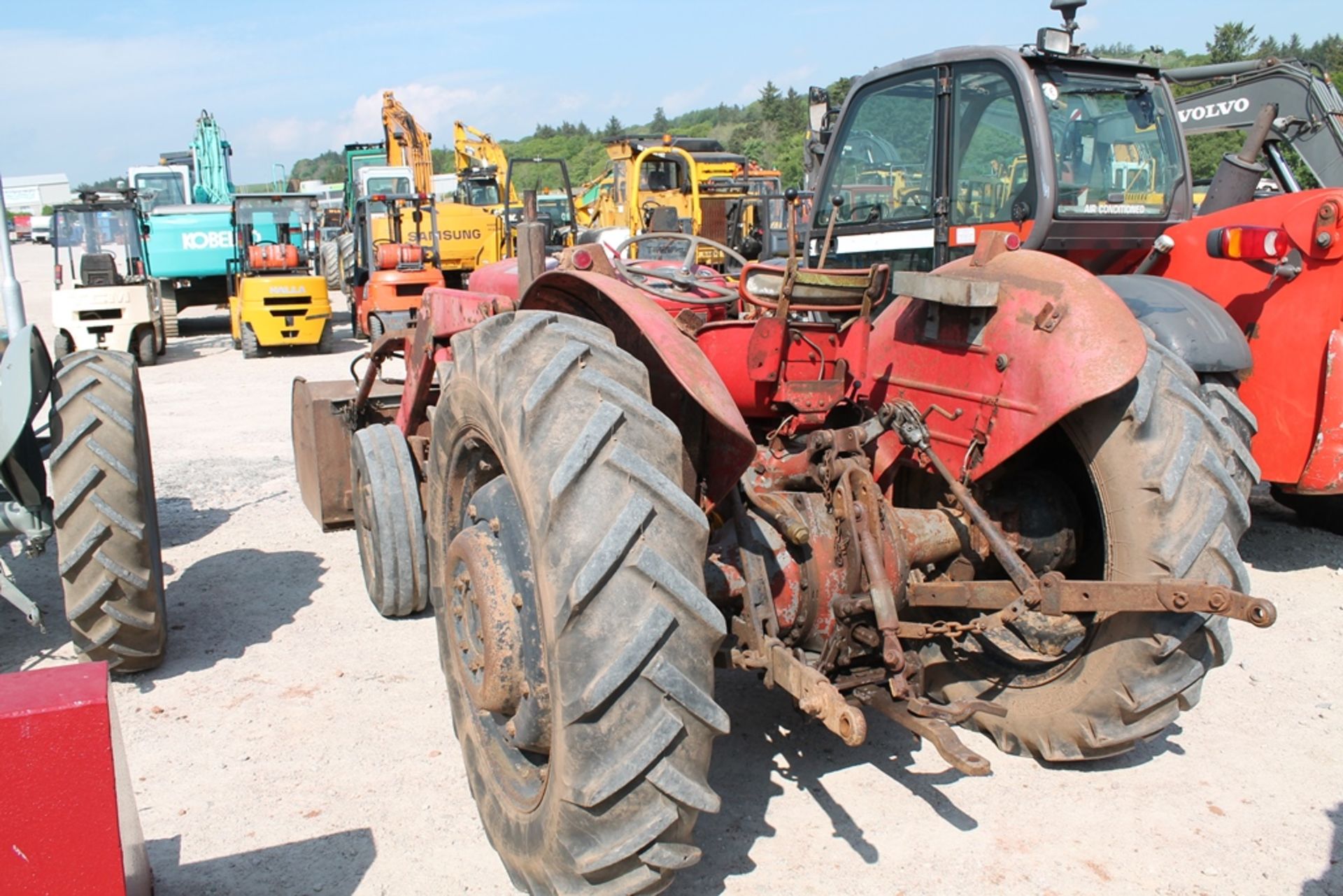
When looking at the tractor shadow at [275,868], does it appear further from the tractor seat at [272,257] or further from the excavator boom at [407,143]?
the excavator boom at [407,143]

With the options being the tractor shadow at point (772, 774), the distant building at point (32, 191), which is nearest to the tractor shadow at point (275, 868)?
the tractor shadow at point (772, 774)

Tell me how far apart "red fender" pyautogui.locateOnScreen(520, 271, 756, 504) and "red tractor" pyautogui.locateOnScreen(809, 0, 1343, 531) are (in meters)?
2.09

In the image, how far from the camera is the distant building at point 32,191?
5941 cm

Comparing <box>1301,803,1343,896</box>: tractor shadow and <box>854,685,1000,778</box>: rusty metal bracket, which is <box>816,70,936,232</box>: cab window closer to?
<box>854,685,1000,778</box>: rusty metal bracket

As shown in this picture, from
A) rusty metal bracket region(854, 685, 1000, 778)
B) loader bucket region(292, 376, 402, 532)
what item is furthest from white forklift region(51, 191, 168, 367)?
rusty metal bracket region(854, 685, 1000, 778)

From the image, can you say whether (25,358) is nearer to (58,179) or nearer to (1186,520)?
(1186,520)

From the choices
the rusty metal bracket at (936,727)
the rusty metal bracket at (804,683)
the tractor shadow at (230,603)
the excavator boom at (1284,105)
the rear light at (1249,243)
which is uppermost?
the excavator boom at (1284,105)

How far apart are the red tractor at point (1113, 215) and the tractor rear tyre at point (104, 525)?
3.24 m

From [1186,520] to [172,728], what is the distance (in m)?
3.43

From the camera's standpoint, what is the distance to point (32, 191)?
61594mm

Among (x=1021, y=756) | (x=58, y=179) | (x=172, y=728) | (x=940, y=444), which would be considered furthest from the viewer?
(x=58, y=179)

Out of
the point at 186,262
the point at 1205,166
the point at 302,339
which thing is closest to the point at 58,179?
the point at 186,262

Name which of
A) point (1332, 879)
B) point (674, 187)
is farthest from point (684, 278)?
point (674, 187)

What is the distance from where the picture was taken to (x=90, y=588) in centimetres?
388
